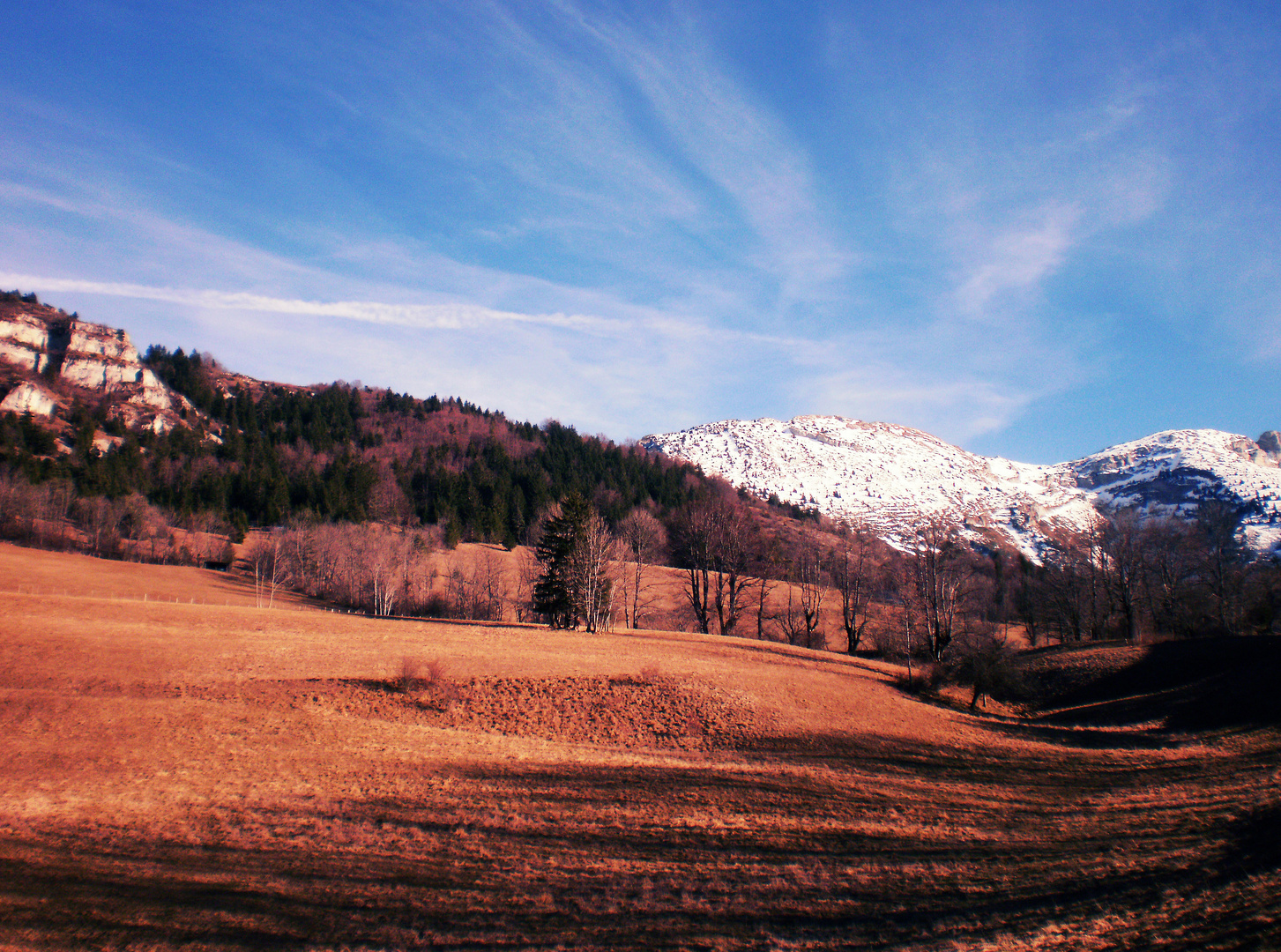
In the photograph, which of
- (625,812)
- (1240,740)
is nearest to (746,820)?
(625,812)

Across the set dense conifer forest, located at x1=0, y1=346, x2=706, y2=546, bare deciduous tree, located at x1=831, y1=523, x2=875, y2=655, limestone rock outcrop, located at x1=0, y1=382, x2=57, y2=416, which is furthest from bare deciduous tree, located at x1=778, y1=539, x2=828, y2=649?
limestone rock outcrop, located at x1=0, y1=382, x2=57, y2=416

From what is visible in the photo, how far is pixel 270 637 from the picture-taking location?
3372 centimetres

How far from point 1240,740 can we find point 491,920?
28609 mm

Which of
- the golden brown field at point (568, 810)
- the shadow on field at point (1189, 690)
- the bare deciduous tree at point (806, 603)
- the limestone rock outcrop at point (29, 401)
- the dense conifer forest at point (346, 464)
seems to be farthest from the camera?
the limestone rock outcrop at point (29, 401)

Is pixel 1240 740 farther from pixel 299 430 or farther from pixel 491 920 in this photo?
pixel 299 430

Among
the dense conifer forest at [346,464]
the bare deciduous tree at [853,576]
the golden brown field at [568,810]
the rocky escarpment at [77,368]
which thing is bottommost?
the golden brown field at [568,810]

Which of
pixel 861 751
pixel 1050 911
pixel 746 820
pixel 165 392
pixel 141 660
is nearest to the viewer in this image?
pixel 1050 911

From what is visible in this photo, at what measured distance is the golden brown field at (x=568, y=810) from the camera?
10398 mm

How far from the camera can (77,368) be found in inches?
7106

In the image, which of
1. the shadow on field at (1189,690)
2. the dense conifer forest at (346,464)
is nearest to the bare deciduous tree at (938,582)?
the shadow on field at (1189,690)

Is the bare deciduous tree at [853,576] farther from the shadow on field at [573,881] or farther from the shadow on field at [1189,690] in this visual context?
the shadow on field at [573,881]

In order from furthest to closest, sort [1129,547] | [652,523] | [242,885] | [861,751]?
[652,523] → [1129,547] → [861,751] → [242,885]

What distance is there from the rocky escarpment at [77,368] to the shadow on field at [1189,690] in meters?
186

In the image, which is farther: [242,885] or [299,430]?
[299,430]
